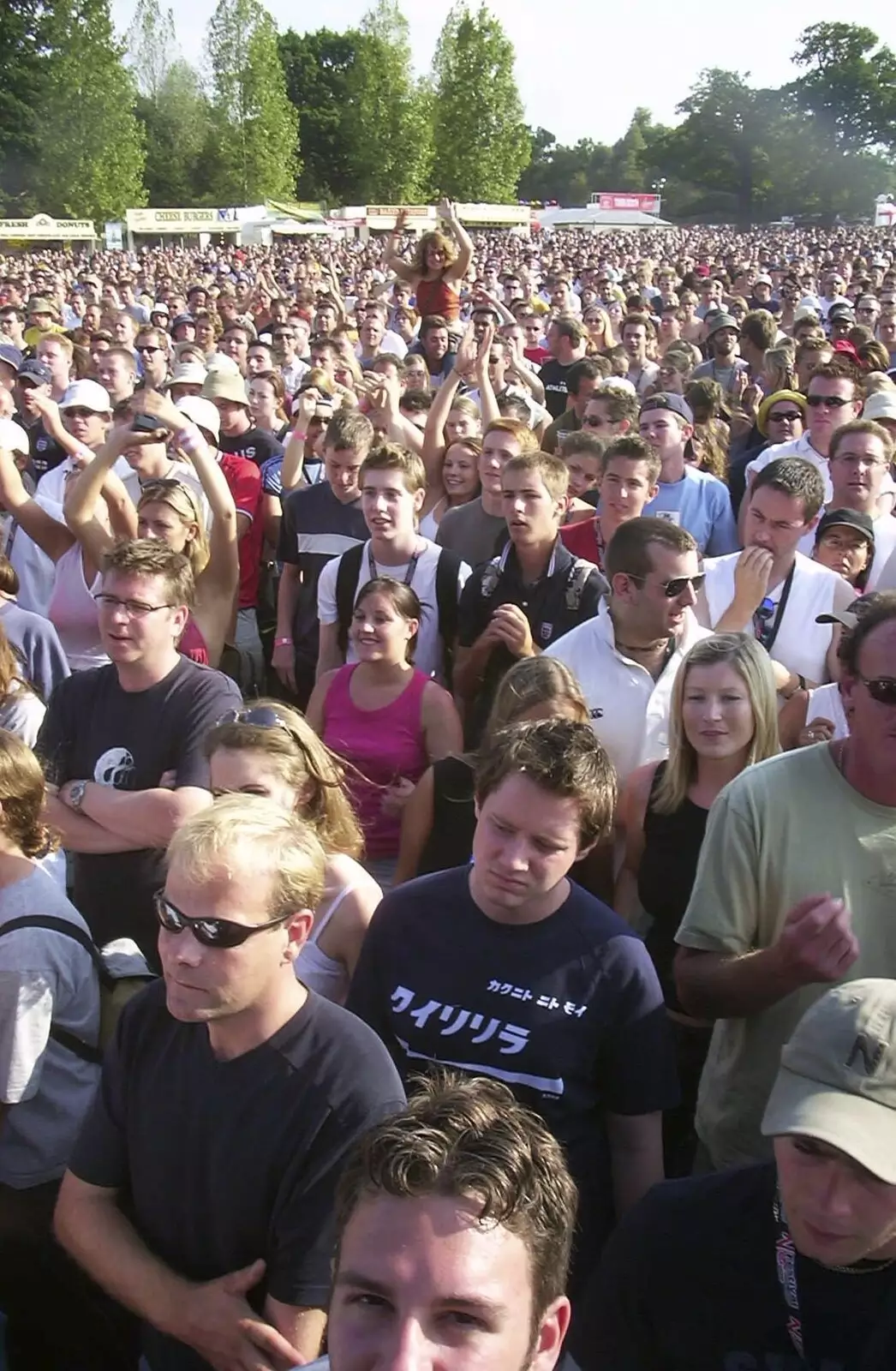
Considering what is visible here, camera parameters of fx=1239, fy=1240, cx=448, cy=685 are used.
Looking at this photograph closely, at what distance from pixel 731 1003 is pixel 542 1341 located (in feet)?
3.52

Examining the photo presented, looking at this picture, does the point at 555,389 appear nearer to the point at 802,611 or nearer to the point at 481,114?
the point at 802,611

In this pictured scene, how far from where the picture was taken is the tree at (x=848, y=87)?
359ft

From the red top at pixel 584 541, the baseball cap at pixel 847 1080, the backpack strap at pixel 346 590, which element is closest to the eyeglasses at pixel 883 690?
the baseball cap at pixel 847 1080

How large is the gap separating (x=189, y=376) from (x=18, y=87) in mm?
68983

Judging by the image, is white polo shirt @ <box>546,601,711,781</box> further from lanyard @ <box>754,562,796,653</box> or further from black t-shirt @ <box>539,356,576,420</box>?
black t-shirt @ <box>539,356,576,420</box>

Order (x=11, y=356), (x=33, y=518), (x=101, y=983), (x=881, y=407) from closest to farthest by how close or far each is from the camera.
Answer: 1. (x=101, y=983)
2. (x=33, y=518)
3. (x=881, y=407)
4. (x=11, y=356)

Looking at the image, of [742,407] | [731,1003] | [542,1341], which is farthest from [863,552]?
[742,407]

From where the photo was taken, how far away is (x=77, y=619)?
17.3 ft

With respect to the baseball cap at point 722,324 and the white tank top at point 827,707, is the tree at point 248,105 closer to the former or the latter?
the baseball cap at point 722,324

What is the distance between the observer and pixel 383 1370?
145 centimetres

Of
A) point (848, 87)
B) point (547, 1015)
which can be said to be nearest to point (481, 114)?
point (848, 87)

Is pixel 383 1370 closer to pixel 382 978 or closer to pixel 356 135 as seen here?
pixel 382 978

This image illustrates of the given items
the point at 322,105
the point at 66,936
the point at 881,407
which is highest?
the point at 322,105

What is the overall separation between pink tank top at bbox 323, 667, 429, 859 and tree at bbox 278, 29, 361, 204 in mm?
82121
